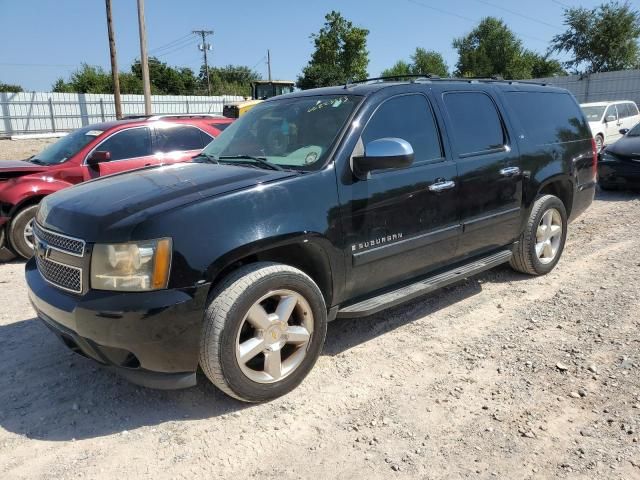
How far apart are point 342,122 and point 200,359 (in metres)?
1.82

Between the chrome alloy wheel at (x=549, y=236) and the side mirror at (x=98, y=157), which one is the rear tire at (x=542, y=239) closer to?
the chrome alloy wheel at (x=549, y=236)

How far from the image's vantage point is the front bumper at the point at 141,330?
263 centimetres

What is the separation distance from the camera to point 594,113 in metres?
14.3

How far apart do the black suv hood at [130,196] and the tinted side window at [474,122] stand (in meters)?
1.66

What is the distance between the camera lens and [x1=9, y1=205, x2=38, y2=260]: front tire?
6254 mm

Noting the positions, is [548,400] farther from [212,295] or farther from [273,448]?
[212,295]

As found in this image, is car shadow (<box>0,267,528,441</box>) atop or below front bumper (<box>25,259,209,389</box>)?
below

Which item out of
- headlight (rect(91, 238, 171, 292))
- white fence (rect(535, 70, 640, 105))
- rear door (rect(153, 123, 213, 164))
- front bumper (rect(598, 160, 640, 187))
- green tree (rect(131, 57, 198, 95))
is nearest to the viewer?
headlight (rect(91, 238, 171, 292))

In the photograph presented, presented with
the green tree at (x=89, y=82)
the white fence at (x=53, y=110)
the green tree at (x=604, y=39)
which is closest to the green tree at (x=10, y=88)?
the green tree at (x=89, y=82)

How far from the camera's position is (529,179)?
4.71 m

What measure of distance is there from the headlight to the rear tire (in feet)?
11.3

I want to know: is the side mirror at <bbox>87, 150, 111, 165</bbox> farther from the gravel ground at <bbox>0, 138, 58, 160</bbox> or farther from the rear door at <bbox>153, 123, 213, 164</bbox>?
the gravel ground at <bbox>0, 138, 58, 160</bbox>

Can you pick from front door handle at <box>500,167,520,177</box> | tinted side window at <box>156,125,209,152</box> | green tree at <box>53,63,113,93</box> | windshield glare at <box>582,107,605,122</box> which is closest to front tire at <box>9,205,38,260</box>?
tinted side window at <box>156,125,209,152</box>

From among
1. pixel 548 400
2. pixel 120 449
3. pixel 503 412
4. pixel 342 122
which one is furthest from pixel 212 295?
pixel 548 400
